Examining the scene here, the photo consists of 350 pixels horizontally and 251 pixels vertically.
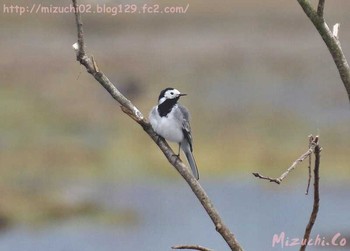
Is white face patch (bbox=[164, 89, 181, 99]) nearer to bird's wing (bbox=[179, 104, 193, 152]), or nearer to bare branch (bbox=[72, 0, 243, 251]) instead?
bird's wing (bbox=[179, 104, 193, 152])

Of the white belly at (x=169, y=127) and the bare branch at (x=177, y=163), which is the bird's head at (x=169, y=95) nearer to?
the white belly at (x=169, y=127)

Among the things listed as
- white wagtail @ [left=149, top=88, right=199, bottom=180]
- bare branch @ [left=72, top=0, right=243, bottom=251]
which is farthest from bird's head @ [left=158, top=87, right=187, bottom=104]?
bare branch @ [left=72, top=0, right=243, bottom=251]

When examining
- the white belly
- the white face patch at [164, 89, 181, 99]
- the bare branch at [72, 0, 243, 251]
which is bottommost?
the bare branch at [72, 0, 243, 251]

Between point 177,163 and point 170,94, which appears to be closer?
point 177,163

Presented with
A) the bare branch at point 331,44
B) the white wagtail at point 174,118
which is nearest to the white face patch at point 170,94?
the white wagtail at point 174,118

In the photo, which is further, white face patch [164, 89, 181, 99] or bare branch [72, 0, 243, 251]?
white face patch [164, 89, 181, 99]

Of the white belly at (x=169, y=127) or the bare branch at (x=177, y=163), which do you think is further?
the white belly at (x=169, y=127)

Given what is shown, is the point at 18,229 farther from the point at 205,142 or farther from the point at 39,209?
the point at 205,142

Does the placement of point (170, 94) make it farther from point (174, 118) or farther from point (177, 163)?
point (177, 163)

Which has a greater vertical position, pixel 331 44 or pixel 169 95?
pixel 169 95

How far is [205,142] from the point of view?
1.82 meters

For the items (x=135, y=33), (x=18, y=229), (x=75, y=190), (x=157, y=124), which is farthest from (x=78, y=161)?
(x=157, y=124)

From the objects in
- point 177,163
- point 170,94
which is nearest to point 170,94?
point 170,94

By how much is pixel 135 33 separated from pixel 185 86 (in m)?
0.20
